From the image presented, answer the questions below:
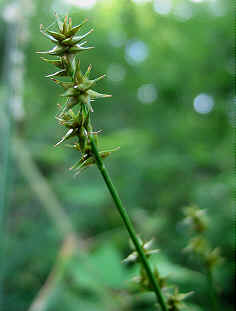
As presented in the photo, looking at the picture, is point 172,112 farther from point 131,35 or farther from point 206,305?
point 206,305

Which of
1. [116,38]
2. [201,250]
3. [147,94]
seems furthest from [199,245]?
[116,38]

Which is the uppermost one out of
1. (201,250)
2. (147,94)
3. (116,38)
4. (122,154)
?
(116,38)

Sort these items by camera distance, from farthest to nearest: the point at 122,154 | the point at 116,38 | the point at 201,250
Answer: the point at 116,38
the point at 122,154
the point at 201,250

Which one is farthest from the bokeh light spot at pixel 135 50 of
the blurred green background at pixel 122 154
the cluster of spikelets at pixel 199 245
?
the cluster of spikelets at pixel 199 245

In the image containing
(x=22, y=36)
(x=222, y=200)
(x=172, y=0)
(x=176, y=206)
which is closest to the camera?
(x=22, y=36)

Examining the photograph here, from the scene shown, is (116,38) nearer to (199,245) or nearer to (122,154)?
(122,154)

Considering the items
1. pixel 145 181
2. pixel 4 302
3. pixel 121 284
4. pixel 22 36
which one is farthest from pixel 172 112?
pixel 4 302

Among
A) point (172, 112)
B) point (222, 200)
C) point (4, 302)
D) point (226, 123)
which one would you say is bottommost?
point (4, 302)

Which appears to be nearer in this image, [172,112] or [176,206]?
[176,206]
